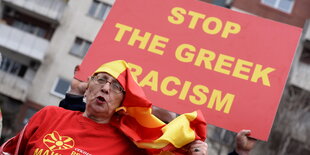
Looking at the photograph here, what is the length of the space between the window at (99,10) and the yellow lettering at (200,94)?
1610cm

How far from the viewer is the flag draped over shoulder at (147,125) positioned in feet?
7.09

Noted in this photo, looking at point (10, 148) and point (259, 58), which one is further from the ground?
point (259, 58)

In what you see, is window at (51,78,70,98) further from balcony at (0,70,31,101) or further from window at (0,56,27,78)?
window at (0,56,27,78)

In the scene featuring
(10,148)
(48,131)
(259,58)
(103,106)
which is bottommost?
(10,148)

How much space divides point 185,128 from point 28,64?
718 inches

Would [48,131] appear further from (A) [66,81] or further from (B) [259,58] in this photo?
(A) [66,81]

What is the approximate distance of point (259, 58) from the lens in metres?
3.43

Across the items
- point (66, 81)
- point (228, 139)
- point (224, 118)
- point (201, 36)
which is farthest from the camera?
point (66, 81)

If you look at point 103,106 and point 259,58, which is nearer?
point 103,106

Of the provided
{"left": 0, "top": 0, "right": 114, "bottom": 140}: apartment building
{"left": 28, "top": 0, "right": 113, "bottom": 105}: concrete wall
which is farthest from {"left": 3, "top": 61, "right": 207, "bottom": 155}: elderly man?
{"left": 28, "top": 0, "right": 113, "bottom": 105}: concrete wall

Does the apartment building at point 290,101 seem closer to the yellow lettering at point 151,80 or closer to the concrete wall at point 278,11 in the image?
the concrete wall at point 278,11

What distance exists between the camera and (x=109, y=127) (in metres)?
2.35

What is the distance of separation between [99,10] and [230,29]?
15939mm

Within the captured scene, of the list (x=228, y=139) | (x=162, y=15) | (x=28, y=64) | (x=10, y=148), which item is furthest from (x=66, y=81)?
(x=10, y=148)
